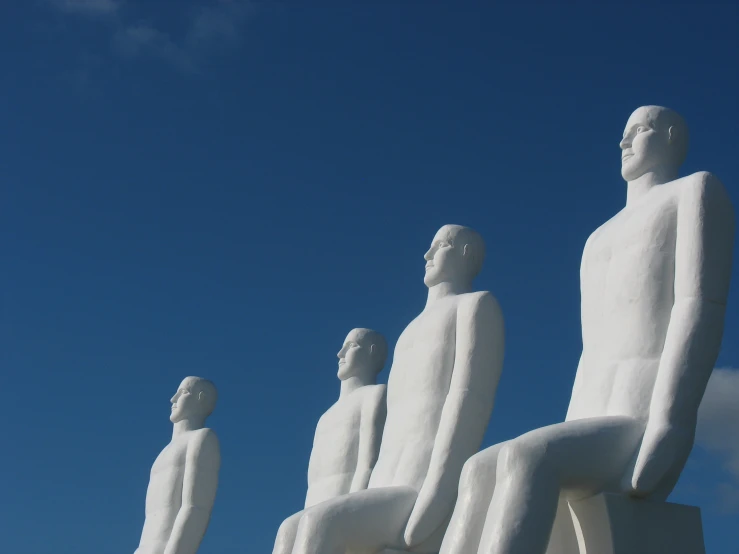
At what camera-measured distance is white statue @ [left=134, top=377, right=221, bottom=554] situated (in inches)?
427

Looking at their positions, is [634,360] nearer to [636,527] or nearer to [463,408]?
[636,527]

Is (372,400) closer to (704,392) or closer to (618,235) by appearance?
(618,235)

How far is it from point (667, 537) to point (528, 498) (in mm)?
793

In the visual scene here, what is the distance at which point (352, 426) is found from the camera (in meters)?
9.48

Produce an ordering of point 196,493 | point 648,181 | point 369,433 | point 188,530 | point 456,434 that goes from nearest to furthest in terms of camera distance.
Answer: point 648,181 → point 456,434 → point 369,433 → point 188,530 → point 196,493

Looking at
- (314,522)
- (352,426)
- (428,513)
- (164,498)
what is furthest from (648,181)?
(164,498)

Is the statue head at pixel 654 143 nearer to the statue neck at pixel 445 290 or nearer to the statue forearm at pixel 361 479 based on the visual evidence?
the statue neck at pixel 445 290

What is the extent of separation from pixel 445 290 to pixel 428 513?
79.4 inches

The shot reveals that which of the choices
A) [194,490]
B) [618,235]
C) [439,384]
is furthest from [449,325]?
[194,490]

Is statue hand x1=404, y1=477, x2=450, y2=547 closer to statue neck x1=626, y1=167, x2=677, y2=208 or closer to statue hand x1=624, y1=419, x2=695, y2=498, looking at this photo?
statue hand x1=624, y1=419, x2=695, y2=498

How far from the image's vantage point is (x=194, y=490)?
10945 millimetres

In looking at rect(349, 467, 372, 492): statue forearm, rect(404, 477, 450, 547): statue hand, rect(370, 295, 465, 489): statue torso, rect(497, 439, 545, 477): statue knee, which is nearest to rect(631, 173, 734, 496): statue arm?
rect(497, 439, 545, 477): statue knee

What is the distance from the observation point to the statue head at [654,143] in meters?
7.07

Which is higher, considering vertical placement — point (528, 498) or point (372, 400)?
point (372, 400)
